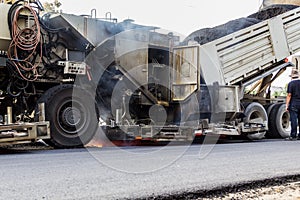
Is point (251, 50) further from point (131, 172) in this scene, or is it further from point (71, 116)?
point (131, 172)

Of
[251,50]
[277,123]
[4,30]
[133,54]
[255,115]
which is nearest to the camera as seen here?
[4,30]

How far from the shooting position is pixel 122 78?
24.3 ft

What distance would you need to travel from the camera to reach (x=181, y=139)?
7535 millimetres

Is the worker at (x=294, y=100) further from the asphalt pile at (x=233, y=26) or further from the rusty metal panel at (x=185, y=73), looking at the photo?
the rusty metal panel at (x=185, y=73)

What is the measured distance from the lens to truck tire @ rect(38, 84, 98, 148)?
659 centimetres

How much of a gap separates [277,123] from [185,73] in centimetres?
288

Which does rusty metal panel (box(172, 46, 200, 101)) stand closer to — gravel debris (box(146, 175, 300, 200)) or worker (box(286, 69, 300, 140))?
worker (box(286, 69, 300, 140))

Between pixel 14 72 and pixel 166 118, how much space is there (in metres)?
2.78

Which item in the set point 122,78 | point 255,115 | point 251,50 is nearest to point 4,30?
point 122,78

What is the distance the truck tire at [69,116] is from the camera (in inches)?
260

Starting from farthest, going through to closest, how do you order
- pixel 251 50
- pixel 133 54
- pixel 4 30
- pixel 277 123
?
pixel 277 123 → pixel 251 50 → pixel 133 54 → pixel 4 30

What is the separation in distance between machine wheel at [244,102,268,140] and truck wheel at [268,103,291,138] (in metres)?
0.34

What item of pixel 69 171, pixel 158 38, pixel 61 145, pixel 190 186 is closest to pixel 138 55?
pixel 158 38

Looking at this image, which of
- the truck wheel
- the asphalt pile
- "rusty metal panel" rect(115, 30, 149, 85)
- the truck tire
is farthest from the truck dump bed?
the truck tire
